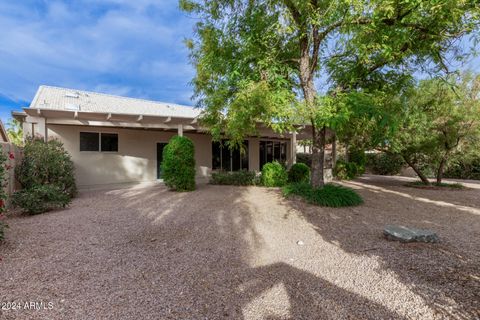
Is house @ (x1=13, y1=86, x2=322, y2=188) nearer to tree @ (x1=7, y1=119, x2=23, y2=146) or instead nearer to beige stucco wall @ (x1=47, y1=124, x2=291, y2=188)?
beige stucco wall @ (x1=47, y1=124, x2=291, y2=188)

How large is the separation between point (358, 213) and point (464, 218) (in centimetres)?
251

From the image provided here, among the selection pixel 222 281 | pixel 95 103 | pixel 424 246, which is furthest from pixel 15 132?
pixel 424 246

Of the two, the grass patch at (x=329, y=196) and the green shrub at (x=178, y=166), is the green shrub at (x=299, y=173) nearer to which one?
the grass patch at (x=329, y=196)

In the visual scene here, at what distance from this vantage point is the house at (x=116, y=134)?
9.06 m

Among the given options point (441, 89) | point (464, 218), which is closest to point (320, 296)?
point (464, 218)

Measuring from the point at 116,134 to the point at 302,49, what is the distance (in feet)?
29.9

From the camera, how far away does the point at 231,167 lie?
14406 millimetres

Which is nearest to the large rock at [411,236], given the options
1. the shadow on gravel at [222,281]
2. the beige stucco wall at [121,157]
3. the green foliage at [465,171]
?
the shadow on gravel at [222,281]

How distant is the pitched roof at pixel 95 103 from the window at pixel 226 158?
263 centimetres

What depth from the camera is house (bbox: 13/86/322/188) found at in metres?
9.06

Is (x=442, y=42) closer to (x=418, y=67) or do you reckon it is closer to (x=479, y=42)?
(x=479, y=42)

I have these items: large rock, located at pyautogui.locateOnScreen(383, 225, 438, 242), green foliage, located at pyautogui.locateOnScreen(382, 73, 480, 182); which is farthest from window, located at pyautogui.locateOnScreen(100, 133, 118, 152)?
green foliage, located at pyautogui.locateOnScreen(382, 73, 480, 182)

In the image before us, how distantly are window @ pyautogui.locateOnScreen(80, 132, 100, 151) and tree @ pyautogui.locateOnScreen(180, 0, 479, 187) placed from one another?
5614 millimetres

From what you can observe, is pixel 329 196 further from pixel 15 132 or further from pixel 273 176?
pixel 15 132
